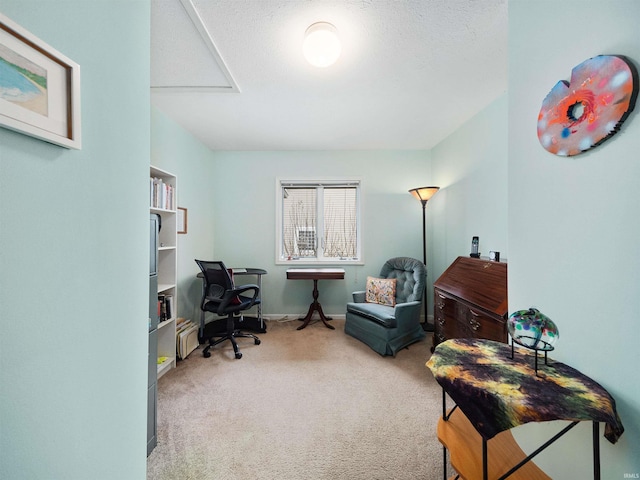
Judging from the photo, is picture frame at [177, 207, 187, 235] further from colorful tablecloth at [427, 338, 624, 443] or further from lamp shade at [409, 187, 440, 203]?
lamp shade at [409, 187, 440, 203]

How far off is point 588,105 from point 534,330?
0.85 metres

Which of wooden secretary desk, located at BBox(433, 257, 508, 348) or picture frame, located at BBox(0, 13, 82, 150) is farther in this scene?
wooden secretary desk, located at BBox(433, 257, 508, 348)

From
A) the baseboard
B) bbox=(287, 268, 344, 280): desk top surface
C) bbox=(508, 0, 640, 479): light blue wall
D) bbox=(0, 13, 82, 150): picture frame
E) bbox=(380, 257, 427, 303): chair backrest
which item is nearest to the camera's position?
bbox=(0, 13, 82, 150): picture frame

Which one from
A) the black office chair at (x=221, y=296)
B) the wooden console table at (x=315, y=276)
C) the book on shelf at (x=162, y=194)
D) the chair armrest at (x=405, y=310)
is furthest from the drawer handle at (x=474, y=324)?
the book on shelf at (x=162, y=194)

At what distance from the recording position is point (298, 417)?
169 centimetres

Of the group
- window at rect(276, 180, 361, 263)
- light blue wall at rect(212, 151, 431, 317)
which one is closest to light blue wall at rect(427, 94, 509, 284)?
light blue wall at rect(212, 151, 431, 317)

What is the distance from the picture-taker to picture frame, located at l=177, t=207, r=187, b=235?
2.79 metres

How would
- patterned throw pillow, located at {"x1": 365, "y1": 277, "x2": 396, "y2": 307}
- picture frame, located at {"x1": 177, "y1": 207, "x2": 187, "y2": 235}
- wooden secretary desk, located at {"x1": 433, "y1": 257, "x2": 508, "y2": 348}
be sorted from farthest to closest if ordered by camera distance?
patterned throw pillow, located at {"x1": 365, "y1": 277, "x2": 396, "y2": 307} → picture frame, located at {"x1": 177, "y1": 207, "x2": 187, "y2": 235} → wooden secretary desk, located at {"x1": 433, "y1": 257, "x2": 508, "y2": 348}

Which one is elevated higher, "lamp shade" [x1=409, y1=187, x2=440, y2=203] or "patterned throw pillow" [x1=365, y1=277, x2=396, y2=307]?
"lamp shade" [x1=409, y1=187, x2=440, y2=203]

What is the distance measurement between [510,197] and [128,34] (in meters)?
1.82

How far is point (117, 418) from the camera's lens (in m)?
0.81

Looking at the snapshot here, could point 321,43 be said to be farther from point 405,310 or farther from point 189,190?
point 405,310

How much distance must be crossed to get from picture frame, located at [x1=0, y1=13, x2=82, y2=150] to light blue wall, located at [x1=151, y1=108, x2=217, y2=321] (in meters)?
2.05

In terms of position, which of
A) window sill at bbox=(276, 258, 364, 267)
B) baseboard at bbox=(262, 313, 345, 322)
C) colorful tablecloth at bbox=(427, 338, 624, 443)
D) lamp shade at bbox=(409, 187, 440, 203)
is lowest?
baseboard at bbox=(262, 313, 345, 322)
